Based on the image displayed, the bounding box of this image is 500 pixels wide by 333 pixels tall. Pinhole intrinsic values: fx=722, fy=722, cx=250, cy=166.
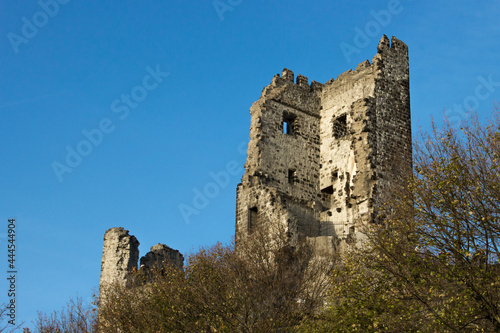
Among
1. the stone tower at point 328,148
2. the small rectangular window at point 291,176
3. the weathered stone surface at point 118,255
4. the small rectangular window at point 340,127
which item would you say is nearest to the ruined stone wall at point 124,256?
the weathered stone surface at point 118,255

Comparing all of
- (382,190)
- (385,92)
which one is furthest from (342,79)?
(382,190)

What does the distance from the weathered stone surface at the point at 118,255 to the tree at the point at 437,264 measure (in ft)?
42.5

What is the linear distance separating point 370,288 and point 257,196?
11.8m

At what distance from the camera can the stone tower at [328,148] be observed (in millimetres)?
28734

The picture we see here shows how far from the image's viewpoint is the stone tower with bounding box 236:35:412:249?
1131 inches

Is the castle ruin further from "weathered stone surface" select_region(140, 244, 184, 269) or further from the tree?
the tree

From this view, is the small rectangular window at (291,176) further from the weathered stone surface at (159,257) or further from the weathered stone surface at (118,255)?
the weathered stone surface at (118,255)

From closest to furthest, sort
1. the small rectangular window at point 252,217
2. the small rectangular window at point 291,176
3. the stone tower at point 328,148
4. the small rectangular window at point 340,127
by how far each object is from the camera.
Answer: the stone tower at point 328,148 < the small rectangular window at point 252,217 < the small rectangular window at point 291,176 < the small rectangular window at point 340,127

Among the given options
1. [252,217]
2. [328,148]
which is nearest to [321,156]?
[328,148]

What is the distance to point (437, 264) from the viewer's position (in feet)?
55.0

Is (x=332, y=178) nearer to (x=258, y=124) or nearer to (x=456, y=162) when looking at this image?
(x=258, y=124)

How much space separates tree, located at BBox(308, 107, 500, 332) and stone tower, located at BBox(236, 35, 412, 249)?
8.71 m

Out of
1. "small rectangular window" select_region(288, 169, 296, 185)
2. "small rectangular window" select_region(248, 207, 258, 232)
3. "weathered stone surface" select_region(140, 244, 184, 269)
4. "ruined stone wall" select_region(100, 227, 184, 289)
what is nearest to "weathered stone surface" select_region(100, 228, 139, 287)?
Answer: "ruined stone wall" select_region(100, 227, 184, 289)

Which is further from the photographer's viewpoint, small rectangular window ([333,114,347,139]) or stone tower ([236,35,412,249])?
small rectangular window ([333,114,347,139])
